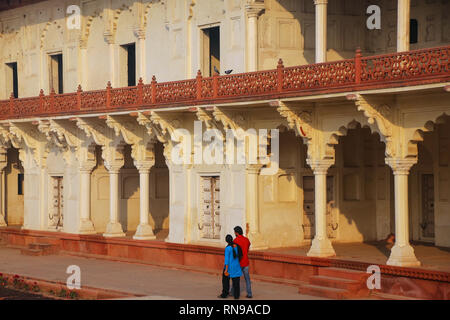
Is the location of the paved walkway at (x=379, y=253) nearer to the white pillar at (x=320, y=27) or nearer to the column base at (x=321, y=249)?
the column base at (x=321, y=249)

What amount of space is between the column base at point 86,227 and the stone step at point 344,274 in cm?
1146

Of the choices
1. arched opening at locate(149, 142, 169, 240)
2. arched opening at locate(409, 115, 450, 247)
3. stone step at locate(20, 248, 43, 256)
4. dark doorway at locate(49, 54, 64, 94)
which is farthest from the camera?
dark doorway at locate(49, 54, 64, 94)

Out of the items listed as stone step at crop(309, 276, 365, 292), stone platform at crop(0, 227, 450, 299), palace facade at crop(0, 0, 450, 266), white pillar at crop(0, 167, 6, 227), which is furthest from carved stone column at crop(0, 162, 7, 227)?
stone step at crop(309, 276, 365, 292)

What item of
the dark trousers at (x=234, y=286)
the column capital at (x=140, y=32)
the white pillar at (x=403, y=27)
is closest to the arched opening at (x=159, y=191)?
the column capital at (x=140, y=32)

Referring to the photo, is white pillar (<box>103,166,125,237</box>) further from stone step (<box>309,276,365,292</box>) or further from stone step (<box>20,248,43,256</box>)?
stone step (<box>309,276,365,292</box>)

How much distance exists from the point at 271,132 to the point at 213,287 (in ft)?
15.7

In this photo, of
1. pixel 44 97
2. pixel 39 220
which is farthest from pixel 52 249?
pixel 44 97

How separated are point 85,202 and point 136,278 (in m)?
7.72

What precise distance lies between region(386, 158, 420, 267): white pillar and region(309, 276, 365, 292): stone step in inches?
34.3

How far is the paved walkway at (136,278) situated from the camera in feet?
70.4

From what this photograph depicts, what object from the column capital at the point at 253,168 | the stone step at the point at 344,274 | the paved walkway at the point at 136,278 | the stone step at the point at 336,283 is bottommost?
the paved walkway at the point at 136,278

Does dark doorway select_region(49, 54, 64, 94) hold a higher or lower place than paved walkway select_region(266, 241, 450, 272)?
higher

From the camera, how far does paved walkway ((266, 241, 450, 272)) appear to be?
2141cm

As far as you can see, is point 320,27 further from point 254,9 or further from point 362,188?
point 362,188
